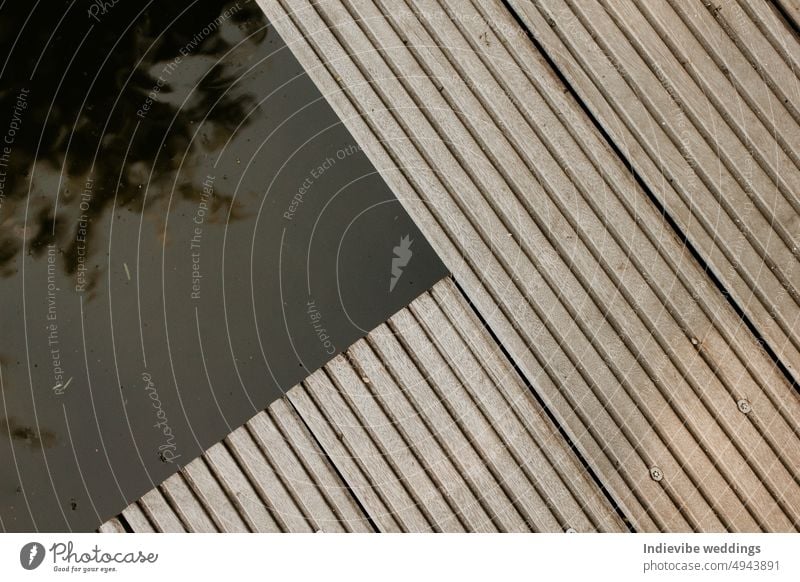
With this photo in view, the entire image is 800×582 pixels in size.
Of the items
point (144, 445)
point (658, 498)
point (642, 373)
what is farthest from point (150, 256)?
point (658, 498)

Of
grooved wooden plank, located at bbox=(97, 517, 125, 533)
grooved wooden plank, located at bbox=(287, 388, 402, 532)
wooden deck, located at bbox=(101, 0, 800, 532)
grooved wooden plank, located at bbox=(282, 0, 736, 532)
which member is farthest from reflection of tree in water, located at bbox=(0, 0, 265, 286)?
grooved wooden plank, located at bbox=(97, 517, 125, 533)

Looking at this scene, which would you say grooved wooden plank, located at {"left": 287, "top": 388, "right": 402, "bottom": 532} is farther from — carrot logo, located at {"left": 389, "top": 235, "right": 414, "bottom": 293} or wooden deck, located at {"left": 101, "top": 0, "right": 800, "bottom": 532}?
carrot logo, located at {"left": 389, "top": 235, "right": 414, "bottom": 293}

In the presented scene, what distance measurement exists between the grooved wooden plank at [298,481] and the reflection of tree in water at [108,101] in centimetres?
93

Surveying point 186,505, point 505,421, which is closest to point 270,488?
point 186,505

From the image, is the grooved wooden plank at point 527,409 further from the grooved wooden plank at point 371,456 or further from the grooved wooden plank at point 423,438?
the grooved wooden plank at point 371,456

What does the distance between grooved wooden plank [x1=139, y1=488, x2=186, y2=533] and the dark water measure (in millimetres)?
215

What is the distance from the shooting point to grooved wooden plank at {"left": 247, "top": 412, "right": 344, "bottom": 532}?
2158 mm

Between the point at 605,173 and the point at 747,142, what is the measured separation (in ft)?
1.93

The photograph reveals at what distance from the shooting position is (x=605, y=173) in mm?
2279

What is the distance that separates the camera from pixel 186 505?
215cm

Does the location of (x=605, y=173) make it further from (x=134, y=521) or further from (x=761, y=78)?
(x=134, y=521)

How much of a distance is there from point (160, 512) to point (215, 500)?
21 cm
